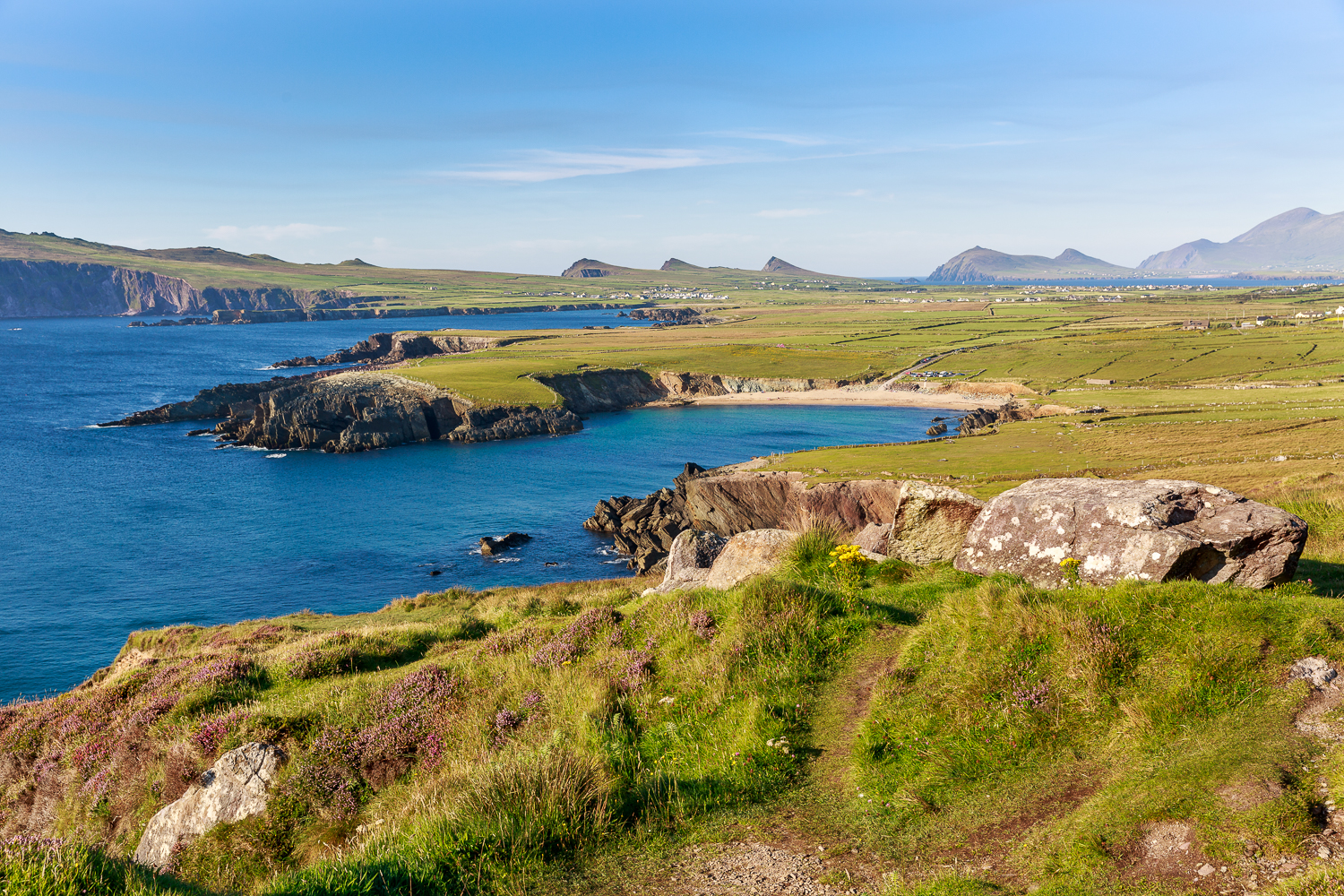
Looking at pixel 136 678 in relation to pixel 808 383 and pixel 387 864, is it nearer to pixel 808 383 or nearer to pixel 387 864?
pixel 387 864

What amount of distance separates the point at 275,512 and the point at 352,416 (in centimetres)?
3698

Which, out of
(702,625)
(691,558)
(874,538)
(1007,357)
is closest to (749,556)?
(874,538)

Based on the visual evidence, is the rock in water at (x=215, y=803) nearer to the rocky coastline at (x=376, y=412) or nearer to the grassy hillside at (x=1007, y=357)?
the rocky coastline at (x=376, y=412)

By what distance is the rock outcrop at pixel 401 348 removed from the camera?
16962 centimetres

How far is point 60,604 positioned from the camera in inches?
1818

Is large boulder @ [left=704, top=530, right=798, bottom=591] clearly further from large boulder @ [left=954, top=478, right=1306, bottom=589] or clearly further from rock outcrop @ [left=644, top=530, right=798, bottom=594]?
large boulder @ [left=954, top=478, right=1306, bottom=589]

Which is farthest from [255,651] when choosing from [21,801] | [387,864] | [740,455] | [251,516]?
[740,455]

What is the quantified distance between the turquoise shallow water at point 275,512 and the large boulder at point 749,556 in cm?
3311

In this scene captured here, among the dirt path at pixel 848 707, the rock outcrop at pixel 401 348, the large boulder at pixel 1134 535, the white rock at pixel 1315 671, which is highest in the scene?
the rock outcrop at pixel 401 348

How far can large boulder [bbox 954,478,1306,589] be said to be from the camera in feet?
39.2

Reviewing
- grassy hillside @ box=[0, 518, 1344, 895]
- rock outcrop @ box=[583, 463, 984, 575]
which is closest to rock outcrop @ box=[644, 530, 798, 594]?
grassy hillside @ box=[0, 518, 1344, 895]

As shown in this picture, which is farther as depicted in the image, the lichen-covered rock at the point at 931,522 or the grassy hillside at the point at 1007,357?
the grassy hillside at the point at 1007,357

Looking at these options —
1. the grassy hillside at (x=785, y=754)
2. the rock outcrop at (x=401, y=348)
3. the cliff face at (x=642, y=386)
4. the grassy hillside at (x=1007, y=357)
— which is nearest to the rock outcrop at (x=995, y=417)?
the grassy hillside at (x=1007, y=357)

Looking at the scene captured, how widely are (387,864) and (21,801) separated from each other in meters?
12.6
